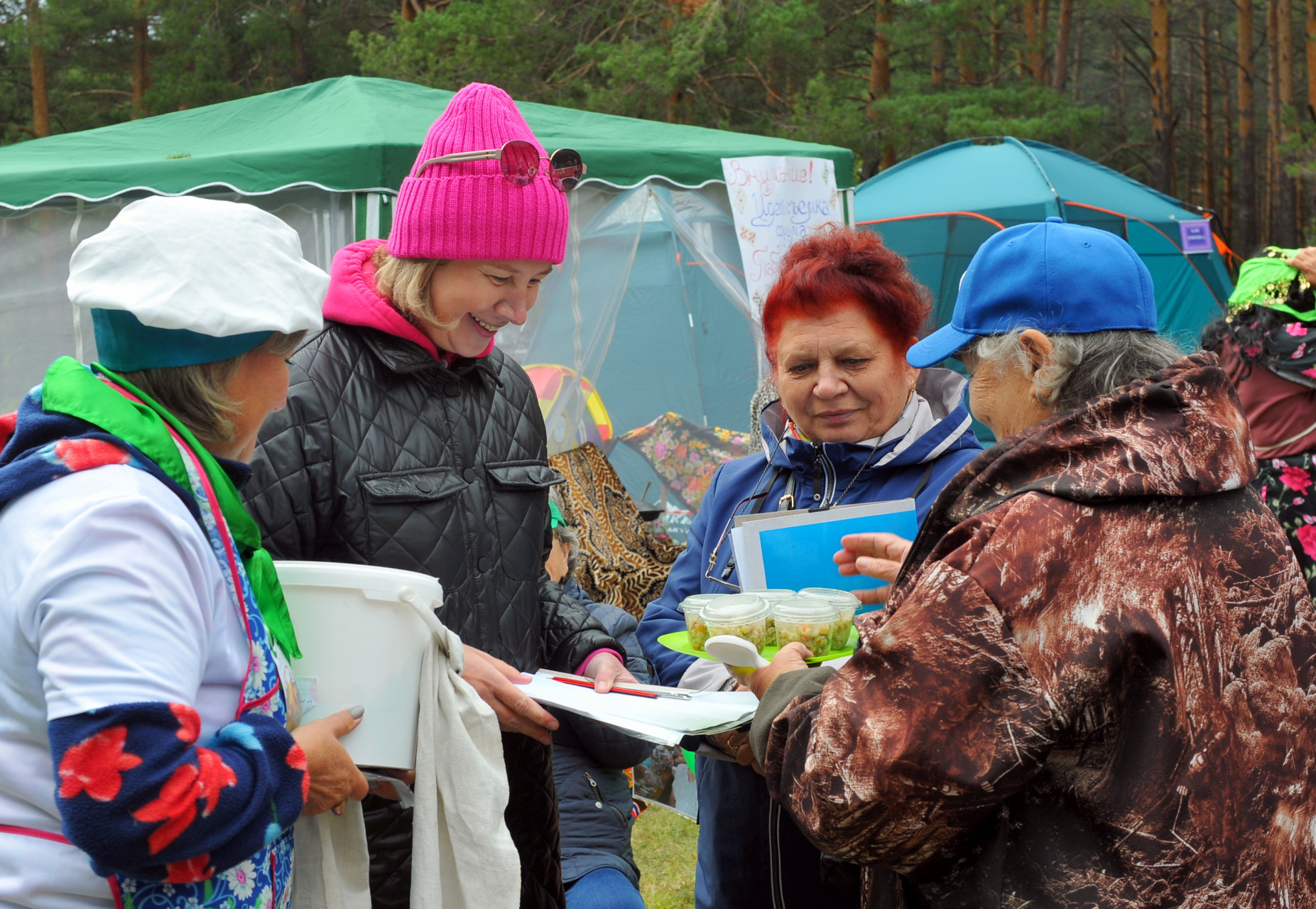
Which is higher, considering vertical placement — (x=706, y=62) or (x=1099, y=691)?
(x=706, y=62)

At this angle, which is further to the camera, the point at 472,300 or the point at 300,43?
the point at 300,43

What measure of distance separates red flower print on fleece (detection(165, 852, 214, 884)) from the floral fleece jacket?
675mm

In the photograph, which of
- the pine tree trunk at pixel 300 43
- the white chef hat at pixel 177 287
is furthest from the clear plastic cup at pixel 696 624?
the pine tree trunk at pixel 300 43

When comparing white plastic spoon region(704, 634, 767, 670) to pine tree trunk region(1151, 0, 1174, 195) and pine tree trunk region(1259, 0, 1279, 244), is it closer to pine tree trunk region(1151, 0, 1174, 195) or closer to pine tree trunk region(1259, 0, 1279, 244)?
pine tree trunk region(1259, 0, 1279, 244)

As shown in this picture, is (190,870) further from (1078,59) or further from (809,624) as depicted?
(1078,59)

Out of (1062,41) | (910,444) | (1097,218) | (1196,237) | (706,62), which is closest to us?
(910,444)

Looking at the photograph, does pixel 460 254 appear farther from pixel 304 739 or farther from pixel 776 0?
pixel 776 0

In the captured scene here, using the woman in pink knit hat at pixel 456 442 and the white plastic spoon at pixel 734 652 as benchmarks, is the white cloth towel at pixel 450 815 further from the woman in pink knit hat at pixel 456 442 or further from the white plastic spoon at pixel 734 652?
the white plastic spoon at pixel 734 652

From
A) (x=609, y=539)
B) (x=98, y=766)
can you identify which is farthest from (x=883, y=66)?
(x=98, y=766)

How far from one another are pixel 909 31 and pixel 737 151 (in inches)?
329

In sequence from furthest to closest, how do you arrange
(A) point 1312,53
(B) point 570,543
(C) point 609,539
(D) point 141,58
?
1. (D) point 141,58
2. (A) point 1312,53
3. (C) point 609,539
4. (B) point 570,543

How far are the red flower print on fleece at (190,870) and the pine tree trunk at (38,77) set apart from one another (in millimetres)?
15901

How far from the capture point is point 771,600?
1738 millimetres

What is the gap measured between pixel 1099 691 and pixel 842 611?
58 cm
